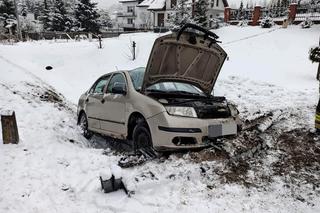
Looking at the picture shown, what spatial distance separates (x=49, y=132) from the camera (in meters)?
6.99

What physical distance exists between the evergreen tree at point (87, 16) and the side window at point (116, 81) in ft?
125

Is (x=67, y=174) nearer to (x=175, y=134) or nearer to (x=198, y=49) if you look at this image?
(x=175, y=134)

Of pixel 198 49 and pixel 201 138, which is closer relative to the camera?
pixel 201 138

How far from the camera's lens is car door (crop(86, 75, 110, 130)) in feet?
23.6

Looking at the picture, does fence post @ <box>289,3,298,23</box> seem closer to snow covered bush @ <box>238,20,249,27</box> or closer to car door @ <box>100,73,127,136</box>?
snow covered bush @ <box>238,20,249,27</box>

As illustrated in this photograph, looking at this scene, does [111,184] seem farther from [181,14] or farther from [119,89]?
[181,14]

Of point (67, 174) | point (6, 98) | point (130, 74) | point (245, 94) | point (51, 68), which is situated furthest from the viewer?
point (51, 68)

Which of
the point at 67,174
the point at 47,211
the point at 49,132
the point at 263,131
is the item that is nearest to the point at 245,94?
the point at 263,131

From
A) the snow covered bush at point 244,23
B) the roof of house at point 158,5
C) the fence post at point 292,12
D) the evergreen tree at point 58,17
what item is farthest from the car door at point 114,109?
the roof of house at point 158,5

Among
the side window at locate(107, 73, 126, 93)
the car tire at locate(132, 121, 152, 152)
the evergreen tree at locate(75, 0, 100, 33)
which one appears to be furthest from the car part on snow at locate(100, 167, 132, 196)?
the evergreen tree at locate(75, 0, 100, 33)

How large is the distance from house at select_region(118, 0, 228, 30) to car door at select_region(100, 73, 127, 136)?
113ft

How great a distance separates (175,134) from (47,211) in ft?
6.74

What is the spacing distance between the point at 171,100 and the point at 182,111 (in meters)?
0.34

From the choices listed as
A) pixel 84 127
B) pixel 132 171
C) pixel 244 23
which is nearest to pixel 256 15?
pixel 244 23
